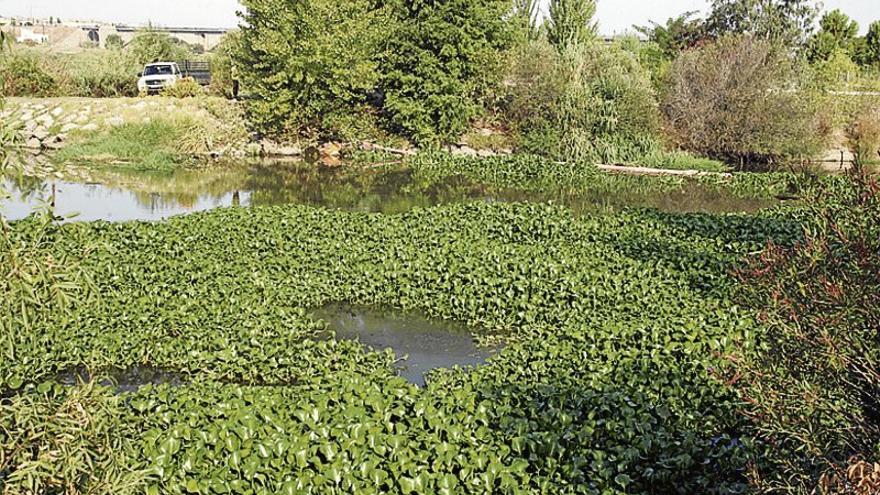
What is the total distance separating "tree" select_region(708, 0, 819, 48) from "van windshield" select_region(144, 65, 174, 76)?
25.8m

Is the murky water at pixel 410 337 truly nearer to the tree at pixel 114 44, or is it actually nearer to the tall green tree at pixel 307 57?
the tall green tree at pixel 307 57

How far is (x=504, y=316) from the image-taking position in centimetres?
1023

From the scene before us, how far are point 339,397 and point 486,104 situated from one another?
22889 millimetres

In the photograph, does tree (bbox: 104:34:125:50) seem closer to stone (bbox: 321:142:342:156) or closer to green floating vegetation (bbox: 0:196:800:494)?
stone (bbox: 321:142:342:156)

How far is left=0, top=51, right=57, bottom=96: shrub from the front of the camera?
29953 millimetres

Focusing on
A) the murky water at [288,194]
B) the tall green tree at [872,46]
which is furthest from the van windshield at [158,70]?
the tall green tree at [872,46]

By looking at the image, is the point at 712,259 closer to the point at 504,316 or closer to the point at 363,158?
the point at 504,316

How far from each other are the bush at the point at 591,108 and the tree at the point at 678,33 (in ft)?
45.4

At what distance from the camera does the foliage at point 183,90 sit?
30594 mm

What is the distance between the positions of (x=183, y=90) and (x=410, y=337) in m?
23.9

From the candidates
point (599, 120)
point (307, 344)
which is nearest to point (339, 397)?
point (307, 344)

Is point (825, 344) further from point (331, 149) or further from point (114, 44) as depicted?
point (114, 44)

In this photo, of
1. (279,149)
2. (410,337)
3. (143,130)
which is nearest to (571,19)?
(279,149)

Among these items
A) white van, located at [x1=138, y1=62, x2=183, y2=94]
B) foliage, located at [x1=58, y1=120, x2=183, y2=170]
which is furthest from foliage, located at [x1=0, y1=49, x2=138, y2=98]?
foliage, located at [x1=58, y1=120, x2=183, y2=170]
